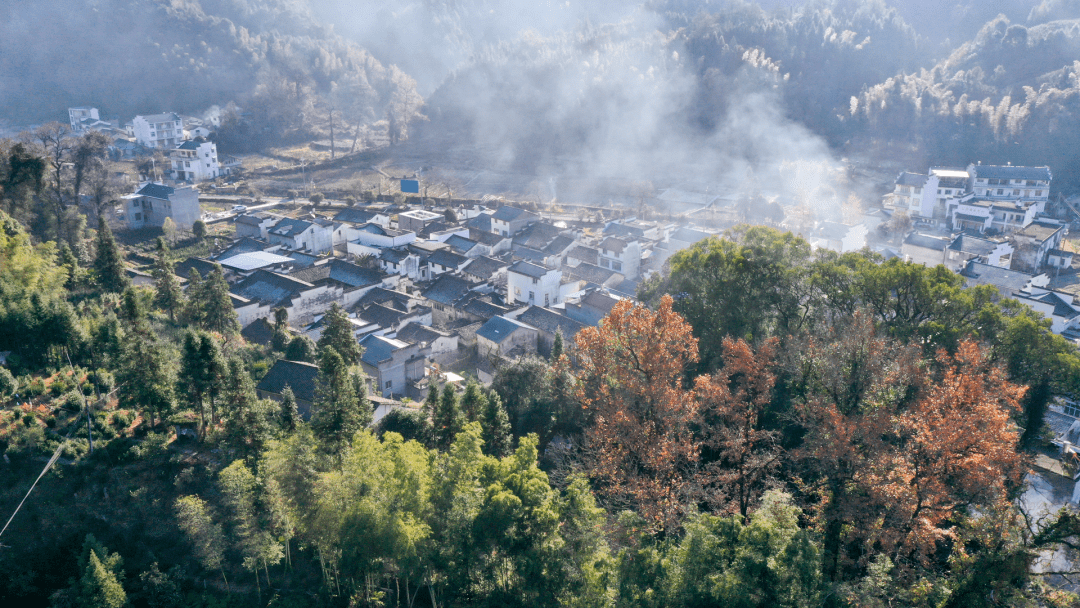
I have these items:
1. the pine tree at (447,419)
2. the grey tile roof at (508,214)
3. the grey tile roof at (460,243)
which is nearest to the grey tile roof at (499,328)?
the pine tree at (447,419)

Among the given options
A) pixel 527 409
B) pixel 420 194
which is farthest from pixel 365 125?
pixel 527 409

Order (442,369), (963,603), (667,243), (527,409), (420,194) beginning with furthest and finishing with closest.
A: (420,194) < (667,243) < (442,369) < (527,409) < (963,603)

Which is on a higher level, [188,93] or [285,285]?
[188,93]

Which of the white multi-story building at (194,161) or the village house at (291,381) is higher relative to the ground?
the white multi-story building at (194,161)

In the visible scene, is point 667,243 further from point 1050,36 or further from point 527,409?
point 1050,36

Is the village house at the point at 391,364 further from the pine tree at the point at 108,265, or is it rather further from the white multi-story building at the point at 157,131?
the white multi-story building at the point at 157,131

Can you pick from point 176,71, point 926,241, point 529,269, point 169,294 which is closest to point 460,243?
point 529,269

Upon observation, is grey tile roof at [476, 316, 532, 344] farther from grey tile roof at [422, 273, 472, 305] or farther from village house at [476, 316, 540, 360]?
grey tile roof at [422, 273, 472, 305]
